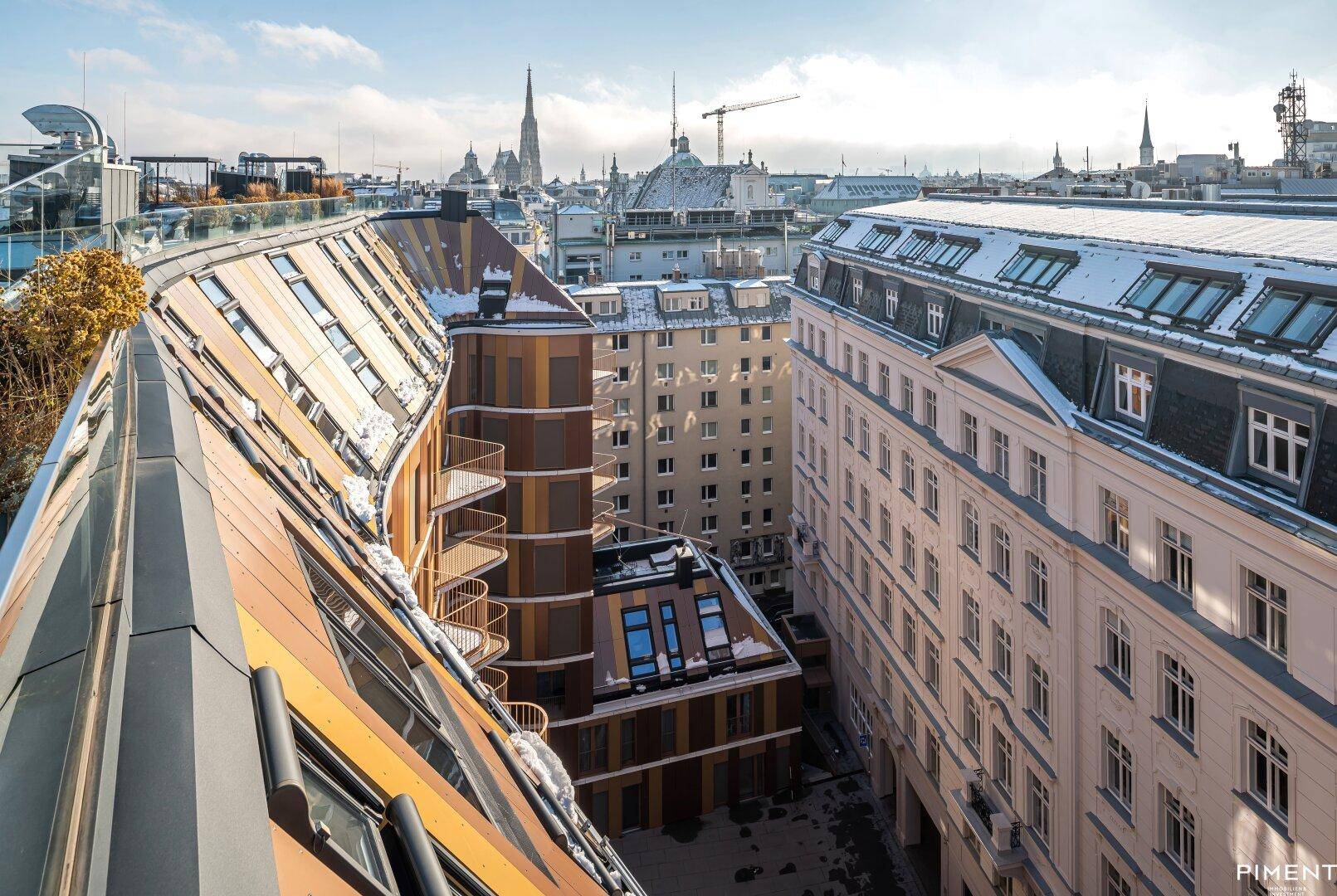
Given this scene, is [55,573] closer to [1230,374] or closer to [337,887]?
[337,887]

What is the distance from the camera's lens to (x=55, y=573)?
15.3 ft

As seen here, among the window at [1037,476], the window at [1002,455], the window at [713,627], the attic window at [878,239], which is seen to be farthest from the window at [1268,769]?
the attic window at [878,239]

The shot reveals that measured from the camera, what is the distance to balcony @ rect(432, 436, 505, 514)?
2458cm

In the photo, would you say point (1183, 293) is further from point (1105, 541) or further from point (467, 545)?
point (467, 545)

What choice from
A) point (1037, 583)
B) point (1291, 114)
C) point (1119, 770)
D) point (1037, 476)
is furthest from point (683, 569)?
point (1291, 114)

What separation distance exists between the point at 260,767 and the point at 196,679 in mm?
455

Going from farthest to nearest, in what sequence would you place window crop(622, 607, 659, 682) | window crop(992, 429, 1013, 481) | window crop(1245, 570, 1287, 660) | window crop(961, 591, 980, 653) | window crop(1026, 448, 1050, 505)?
window crop(622, 607, 659, 682)
window crop(961, 591, 980, 653)
window crop(992, 429, 1013, 481)
window crop(1026, 448, 1050, 505)
window crop(1245, 570, 1287, 660)

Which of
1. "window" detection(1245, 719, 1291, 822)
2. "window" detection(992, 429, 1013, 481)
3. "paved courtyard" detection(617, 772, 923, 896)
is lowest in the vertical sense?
"paved courtyard" detection(617, 772, 923, 896)

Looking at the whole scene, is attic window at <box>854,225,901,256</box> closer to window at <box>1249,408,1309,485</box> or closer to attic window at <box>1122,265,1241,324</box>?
attic window at <box>1122,265,1241,324</box>

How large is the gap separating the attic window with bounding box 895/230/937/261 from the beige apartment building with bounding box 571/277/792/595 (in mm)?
21651

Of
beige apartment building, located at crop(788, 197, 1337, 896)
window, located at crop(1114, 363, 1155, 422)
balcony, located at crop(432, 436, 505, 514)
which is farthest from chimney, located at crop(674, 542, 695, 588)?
window, located at crop(1114, 363, 1155, 422)

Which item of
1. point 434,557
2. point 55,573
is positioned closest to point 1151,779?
point 434,557

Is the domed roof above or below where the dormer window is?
above

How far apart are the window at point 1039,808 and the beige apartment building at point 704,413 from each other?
107 feet
